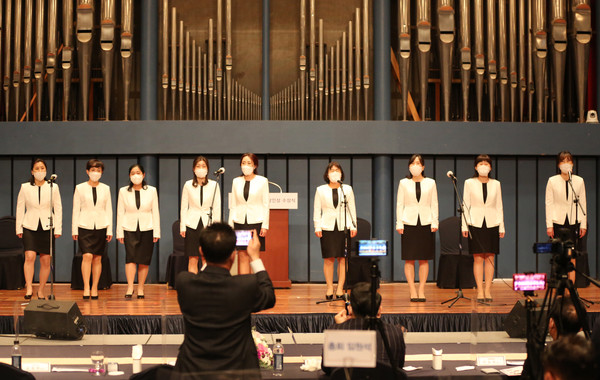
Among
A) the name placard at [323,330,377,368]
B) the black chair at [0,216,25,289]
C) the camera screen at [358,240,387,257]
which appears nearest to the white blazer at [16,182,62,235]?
the black chair at [0,216,25,289]

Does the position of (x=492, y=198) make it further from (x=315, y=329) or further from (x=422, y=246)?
(x=315, y=329)

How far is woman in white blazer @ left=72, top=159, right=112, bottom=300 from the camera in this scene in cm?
714

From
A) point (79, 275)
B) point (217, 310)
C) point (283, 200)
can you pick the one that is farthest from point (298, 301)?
point (217, 310)

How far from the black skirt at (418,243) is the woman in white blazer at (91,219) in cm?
308

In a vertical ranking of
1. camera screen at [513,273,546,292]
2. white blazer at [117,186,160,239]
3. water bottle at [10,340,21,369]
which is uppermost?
white blazer at [117,186,160,239]

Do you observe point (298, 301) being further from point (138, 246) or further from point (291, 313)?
point (138, 246)

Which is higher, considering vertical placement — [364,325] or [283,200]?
[283,200]

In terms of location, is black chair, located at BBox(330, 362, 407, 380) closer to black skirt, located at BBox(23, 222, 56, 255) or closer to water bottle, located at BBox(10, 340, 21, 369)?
water bottle, located at BBox(10, 340, 21, 369)

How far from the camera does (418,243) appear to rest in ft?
23.1

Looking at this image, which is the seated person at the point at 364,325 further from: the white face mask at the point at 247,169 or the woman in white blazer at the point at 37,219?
the woman in white blazer at the point at 37,219

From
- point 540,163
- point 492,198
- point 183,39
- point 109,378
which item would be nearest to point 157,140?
point 183,39

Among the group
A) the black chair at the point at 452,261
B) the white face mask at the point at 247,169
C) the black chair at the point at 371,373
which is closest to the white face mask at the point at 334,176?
the white face mask at the point at 247,169

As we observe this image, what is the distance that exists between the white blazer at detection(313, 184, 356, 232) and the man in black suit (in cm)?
443

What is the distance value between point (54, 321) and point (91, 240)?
248cm
